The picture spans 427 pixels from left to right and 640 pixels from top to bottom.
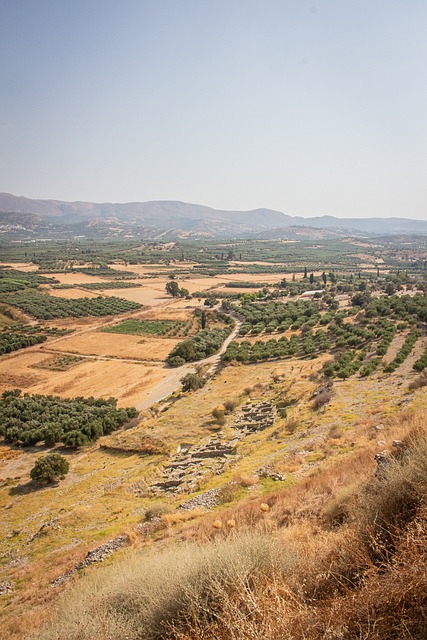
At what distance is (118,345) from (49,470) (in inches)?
1761

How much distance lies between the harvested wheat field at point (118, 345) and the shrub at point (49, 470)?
3458cm

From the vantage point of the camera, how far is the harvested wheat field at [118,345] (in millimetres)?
64688

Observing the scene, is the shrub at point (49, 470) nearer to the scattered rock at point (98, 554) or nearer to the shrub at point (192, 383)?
the scattered rock at point (98, 554)

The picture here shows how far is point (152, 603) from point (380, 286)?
418 ft

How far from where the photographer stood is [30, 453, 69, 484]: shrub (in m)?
26.2

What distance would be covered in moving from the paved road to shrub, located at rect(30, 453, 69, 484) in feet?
52.6

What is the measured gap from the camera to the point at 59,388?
166 ft

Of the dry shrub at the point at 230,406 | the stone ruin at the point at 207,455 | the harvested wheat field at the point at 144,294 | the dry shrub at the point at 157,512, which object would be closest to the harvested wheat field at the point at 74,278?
the harvested wheat field at the point at 144,294

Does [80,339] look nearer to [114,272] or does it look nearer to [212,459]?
[212,459]

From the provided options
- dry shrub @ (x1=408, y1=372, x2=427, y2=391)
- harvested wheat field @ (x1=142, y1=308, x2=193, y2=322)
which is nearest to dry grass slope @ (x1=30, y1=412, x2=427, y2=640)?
dry shrub @ (x1=408, y1=372, x2=427, y2=391)

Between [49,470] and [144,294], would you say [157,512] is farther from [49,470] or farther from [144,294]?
[144,294]

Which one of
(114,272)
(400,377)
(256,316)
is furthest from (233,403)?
(114,272)

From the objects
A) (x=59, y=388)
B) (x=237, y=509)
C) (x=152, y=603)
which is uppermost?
(x=152, y=603)

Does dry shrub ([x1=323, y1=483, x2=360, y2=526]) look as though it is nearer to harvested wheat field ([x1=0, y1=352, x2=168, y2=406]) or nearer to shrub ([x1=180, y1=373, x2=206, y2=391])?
shrub ([x1=180, y1=373, x2=206, y2=391])
